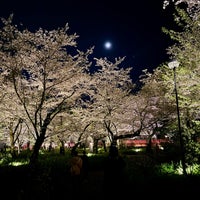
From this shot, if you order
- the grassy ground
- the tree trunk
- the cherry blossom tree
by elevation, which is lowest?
the grassy ground

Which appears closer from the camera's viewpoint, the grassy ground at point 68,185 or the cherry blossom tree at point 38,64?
the grassy ground at point 68,185

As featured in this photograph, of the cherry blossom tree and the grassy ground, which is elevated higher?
the cherry blossom tree

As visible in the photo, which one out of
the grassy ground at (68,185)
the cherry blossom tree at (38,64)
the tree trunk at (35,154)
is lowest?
the grassy ground at (68,185)

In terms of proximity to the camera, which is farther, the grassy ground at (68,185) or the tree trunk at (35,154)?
the tree trunk at (35,154)

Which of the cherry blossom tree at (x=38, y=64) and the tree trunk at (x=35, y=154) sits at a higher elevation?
the cherry blossom tree at (x=38, y=64)

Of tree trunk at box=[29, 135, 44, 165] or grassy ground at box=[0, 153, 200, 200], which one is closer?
grassy ground at box=[0, 153, 200, 200]

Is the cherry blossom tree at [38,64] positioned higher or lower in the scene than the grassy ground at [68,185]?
higher

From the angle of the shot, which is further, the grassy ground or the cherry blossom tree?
the cherry blossom tree

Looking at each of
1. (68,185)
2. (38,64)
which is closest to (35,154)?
(68,185)

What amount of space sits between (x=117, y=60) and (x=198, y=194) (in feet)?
58.7

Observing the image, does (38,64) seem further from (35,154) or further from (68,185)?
(68,185)

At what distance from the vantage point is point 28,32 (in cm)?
1276

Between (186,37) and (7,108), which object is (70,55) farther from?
(186,37)

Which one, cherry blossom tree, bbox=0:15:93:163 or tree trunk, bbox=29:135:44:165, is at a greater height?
cherry blossom tree, bbox=0:15:93:163
